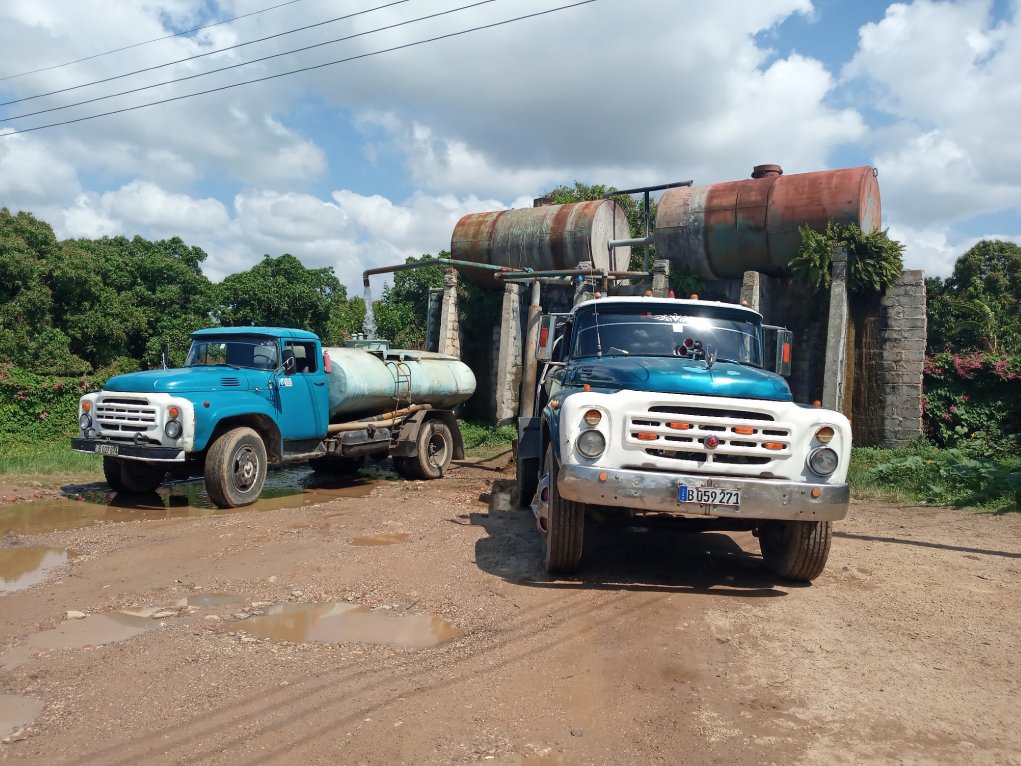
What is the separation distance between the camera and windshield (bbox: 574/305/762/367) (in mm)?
6602

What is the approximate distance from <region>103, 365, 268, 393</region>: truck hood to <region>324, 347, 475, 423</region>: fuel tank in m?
1.35

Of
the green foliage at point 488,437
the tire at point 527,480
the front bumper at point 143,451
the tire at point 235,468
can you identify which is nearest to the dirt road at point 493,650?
the tire at point 527,480

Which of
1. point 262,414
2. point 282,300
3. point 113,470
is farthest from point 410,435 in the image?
point 282,300

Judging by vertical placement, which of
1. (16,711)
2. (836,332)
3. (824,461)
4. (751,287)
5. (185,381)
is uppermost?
(751,287)

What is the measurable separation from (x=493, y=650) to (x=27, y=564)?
427 cm

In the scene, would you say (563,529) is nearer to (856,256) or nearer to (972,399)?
(856,256)

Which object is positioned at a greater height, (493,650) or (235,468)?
(235,468)

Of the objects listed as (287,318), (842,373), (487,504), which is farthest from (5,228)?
(842,373)

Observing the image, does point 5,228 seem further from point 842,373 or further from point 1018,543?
point 1018,543

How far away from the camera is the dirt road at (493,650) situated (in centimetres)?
335

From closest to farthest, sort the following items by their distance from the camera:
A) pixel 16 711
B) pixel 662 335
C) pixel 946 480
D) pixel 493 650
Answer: pixel 16 711 < pixel 493 650 < pixel 662 335 < pixel 946 480

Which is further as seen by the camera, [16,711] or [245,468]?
[245,468]

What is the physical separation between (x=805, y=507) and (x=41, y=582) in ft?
17.9

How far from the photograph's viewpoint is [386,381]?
11.7 m
